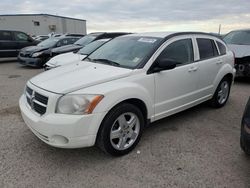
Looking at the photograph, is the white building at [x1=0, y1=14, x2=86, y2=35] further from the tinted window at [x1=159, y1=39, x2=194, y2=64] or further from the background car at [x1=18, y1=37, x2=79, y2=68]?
the tinted window at [x1=159, y1=39, x2=194, y2=64]

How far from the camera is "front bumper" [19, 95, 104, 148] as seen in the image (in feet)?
8.80

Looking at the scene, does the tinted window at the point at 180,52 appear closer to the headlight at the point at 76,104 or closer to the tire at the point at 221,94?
the tire at the point at 221,94

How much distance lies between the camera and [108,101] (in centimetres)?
284

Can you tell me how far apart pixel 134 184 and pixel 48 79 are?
1758mm

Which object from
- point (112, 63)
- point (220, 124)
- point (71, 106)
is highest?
point (112, 63)

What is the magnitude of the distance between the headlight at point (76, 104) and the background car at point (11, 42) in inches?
432

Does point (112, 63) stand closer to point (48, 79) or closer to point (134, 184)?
point (48, 79)

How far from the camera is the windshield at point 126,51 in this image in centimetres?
354

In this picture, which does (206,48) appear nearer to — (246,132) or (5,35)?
(246,132)

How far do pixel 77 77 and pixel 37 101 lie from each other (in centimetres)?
58

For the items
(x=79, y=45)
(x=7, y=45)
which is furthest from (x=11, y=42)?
(x=79, y=45)

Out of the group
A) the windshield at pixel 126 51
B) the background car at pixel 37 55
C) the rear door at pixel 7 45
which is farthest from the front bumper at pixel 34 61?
the windshield at pixel 126 51

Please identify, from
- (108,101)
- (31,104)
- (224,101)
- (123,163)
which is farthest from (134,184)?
(224,101)

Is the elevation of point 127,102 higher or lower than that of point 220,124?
higher
